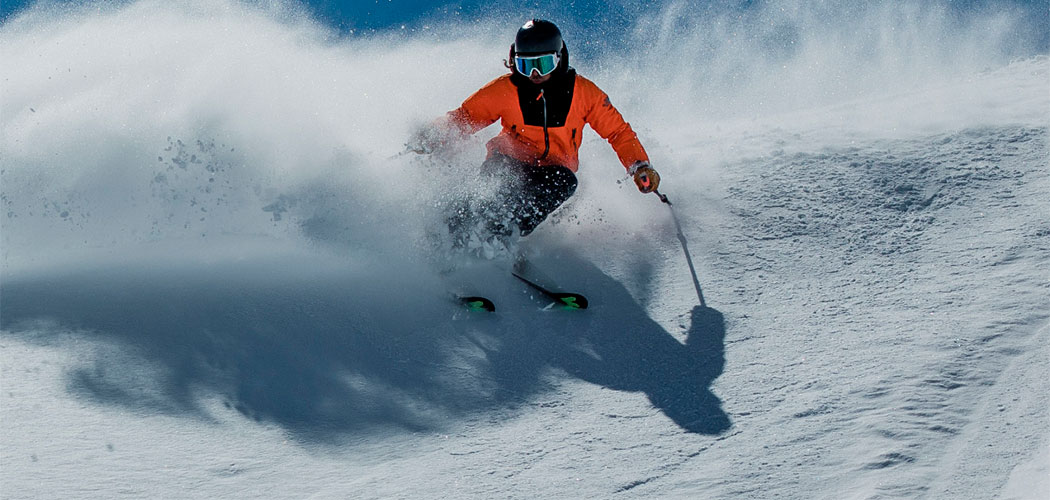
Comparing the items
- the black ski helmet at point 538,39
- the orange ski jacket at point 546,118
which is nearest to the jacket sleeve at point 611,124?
the orange ski jacket at point 546,118

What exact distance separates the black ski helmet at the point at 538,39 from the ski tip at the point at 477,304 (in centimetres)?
148

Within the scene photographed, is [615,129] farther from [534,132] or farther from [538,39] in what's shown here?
[538,39]

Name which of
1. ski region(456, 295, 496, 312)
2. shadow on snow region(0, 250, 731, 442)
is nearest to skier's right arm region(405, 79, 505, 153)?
shadow on snow region(0, 250, 731, 442)

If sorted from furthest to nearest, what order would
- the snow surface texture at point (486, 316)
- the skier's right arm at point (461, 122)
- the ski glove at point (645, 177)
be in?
the skier's right arm at point (461, 122) → the ski glove at point (645, 177) → the snow surface texture at point (486, 316)

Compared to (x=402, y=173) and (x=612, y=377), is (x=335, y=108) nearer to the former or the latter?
(x=402, y=173)

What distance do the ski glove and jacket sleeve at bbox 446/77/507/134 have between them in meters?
0.96

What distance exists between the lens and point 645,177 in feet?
15.5

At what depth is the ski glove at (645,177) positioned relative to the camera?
4.71 m

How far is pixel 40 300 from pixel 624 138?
370 centimetres

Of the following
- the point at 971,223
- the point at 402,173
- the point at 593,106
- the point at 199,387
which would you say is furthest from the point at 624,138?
the point at 199,387

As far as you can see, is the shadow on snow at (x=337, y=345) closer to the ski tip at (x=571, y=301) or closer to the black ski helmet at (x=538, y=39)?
the ski tip at (x=571, y=301)

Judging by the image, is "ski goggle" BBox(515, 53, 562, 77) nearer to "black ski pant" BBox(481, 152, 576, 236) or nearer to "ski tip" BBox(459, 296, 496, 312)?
"black ski pant" BBox(481, 152, 576, 236)

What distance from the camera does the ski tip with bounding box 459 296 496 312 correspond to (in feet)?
14.3

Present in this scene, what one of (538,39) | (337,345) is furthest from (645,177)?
(337,345)
